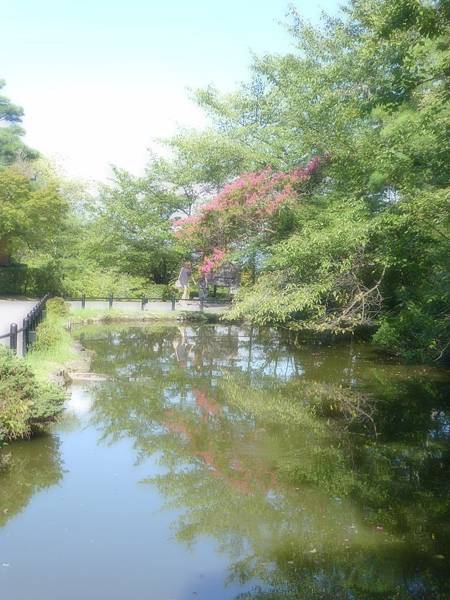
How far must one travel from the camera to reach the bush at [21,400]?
24.4 ft

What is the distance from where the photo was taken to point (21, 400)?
25.0 feet

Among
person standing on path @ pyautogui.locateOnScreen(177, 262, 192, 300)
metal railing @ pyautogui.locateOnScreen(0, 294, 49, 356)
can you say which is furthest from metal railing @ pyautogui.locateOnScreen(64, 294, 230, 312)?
metal railing @ pyautogui.locateOnScreen(0, 294, 49, 356)

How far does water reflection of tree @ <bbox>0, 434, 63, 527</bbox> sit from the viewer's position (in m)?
6.31

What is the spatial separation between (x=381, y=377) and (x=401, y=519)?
770 cm

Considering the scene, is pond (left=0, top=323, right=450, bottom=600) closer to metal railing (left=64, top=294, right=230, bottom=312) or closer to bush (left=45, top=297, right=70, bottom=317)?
bush (left=45, top=297, right=70, bottom=317)

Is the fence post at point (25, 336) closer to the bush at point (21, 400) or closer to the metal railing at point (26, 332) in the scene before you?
the metal railing at point (26, 332)

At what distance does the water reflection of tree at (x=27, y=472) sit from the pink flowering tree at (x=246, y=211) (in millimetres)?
13020

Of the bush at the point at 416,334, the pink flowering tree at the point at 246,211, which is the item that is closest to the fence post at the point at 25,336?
the bush at the point at 416,334

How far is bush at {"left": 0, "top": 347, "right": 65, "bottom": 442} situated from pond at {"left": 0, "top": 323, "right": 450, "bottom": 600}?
1.07 ft

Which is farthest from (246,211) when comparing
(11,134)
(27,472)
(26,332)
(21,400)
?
(11,134)

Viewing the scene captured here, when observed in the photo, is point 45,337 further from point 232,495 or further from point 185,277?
point 185,277

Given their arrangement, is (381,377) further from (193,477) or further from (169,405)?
(193,477)

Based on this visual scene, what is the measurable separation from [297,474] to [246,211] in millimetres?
13744

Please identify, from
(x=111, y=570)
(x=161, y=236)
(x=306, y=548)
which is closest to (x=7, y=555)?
(x=111, y=570)
